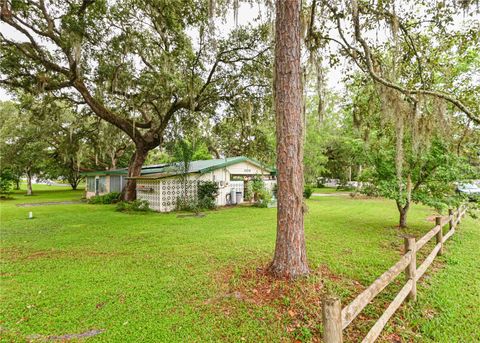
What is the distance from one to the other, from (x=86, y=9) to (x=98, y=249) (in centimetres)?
727

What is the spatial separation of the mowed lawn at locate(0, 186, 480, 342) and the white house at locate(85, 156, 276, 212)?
4.85m

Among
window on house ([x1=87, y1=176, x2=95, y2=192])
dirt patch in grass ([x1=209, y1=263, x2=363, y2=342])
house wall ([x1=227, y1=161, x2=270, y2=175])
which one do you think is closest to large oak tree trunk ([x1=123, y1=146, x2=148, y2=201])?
house wall ([x1=227, y1=161, x2=270, y2=175])

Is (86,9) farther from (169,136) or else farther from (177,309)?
(177,309)

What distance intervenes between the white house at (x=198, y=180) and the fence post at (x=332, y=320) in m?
10.9

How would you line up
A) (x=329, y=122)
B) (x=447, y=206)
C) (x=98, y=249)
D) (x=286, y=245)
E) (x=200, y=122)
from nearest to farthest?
(x=286, y=245) → (x=98, y=249) → (x=447, y=206) → (x=200, y=122) → (x=329, y=122)

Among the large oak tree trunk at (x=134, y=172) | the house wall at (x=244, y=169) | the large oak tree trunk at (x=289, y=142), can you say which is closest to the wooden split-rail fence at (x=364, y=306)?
the large oak tree trunk at (x=289, y=142)

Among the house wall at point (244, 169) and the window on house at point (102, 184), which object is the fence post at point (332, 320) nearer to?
the house wall at point (244, 169)

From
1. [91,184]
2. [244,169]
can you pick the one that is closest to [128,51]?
[244,169]

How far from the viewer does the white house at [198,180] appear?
12.1 meters

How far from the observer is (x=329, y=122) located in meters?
23.3

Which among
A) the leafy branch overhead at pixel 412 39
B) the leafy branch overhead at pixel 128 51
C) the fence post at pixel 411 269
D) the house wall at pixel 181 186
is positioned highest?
the leafy branch overhead at pixel 128 51

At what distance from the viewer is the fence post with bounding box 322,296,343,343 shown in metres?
1.78

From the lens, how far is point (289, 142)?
3.74 m

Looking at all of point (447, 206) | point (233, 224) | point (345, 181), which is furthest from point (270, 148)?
point (345, 181)
